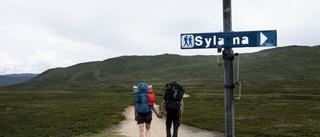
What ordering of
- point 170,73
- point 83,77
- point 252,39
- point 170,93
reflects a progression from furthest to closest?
point 83,77 < point 170,73 < point 170,93 < point 252,39

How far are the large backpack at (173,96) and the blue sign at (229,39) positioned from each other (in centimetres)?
350

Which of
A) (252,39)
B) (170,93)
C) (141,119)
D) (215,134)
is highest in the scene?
(252,39)

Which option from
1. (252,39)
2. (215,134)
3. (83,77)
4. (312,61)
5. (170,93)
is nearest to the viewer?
(252,39)

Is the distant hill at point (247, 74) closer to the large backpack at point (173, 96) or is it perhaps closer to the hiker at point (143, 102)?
the large backpack at point (173, 96)

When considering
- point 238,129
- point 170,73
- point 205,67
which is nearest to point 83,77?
point 170,73

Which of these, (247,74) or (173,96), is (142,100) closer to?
(173,96)

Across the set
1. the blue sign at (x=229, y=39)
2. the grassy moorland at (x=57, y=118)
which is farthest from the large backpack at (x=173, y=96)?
the grassy moorland at (x=57, y=118)

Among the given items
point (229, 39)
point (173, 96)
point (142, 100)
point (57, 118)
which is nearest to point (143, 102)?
point (142, 100)

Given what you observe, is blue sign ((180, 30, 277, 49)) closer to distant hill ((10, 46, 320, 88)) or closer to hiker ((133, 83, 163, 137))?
hiker ((133, 83, 163, 137))

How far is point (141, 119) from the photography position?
10.2 metres

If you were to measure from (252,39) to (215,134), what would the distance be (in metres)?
12.4

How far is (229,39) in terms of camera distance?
6480 mm

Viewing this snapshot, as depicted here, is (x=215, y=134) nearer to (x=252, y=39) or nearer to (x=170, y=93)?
(x=170, y=93)

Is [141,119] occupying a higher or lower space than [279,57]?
lower
